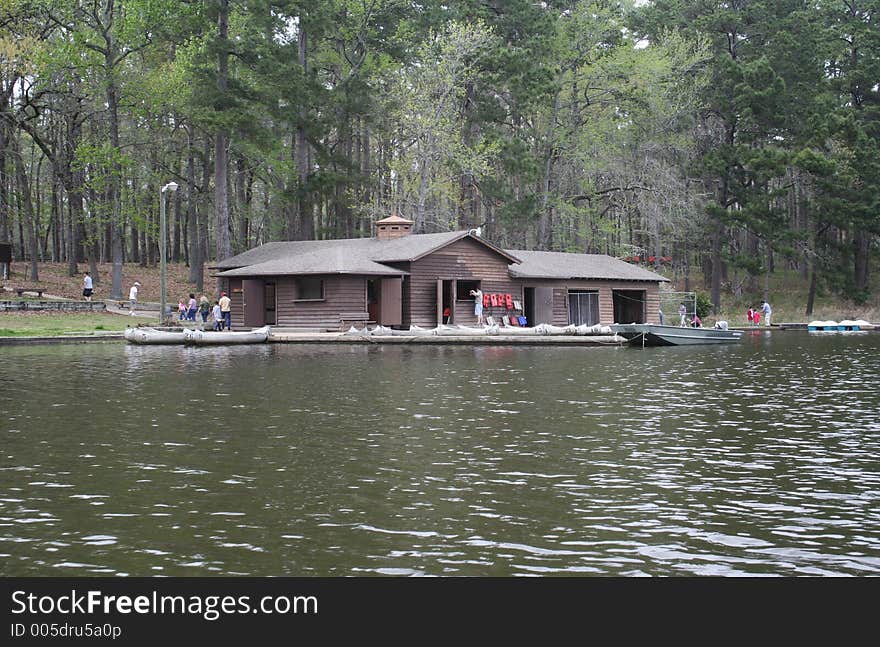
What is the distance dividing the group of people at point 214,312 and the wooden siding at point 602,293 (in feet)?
52.4

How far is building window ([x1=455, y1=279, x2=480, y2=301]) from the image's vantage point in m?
52.1

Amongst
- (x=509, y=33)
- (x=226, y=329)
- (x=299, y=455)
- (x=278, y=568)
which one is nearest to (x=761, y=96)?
(x=509, y=33)

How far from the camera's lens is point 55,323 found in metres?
44.6

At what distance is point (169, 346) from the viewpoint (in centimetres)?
3991

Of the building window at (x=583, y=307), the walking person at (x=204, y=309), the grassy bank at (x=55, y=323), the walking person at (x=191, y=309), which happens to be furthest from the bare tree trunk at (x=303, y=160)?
the building window at (x=583, y=307)

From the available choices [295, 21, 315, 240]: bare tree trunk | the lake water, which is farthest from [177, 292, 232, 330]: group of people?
the lake water

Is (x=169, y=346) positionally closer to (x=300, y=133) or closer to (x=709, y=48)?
(x=300, y=133)

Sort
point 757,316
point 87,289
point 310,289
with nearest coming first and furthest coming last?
point 310,289, point 87,289, point 757,316

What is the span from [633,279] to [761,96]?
63.5 feet

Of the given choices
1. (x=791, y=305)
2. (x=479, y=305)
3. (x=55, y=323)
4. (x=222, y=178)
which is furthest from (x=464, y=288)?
(x=791, y=305)

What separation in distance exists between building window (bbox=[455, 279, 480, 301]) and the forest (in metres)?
9.98

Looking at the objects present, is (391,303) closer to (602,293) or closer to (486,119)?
(602,293)

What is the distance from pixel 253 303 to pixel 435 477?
125 feet

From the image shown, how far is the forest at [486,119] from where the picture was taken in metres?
56.1
